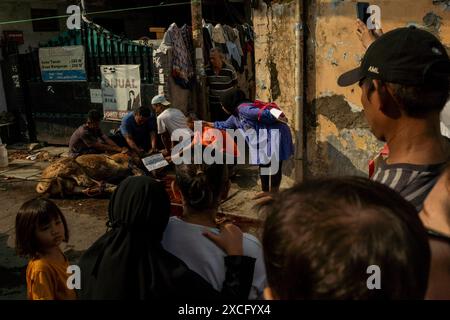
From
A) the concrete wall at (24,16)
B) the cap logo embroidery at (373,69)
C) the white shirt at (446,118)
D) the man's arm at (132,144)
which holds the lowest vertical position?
the man's arm at (132,144)

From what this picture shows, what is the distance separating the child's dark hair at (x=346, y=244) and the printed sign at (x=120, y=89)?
23.7ft

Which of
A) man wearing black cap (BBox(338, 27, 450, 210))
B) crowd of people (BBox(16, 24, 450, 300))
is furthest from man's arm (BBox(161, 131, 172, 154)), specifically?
man wearing black cap (BBox(338, 27, 450, 210))

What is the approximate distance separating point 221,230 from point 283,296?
94 centimetres

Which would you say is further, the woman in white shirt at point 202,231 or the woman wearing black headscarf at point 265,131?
the woman wearing black headscarf at point 265,131

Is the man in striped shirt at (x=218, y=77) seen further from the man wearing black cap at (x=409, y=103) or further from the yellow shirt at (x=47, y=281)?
the man wearing black cap at (x=409, y=103)

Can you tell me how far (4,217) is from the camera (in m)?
5.86

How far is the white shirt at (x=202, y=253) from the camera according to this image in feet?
5.80

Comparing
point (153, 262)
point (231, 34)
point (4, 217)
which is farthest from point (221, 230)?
point (231, 34)

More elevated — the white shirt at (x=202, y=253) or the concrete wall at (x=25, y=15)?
the concrete wall at (x=25, y=15)

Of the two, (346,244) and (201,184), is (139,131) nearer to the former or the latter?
(201,184)

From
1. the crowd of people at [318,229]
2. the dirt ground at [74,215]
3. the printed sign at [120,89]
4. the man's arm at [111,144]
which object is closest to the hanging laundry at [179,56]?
the printed sign at [120,89]

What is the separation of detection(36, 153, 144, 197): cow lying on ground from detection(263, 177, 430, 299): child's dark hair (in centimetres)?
568

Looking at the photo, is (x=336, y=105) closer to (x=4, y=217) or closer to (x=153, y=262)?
(x=153, y=262)

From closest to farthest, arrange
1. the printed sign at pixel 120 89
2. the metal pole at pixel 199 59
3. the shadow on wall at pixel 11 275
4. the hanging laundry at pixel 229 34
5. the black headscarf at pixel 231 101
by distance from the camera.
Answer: the shadow on wall at pixel 11 275 → the black headscarf at pixel 231 101 → the metal pole at pixel 199 59 → the printed sign at pixel 120 89 → the hanging laundry at pixel 229 34
